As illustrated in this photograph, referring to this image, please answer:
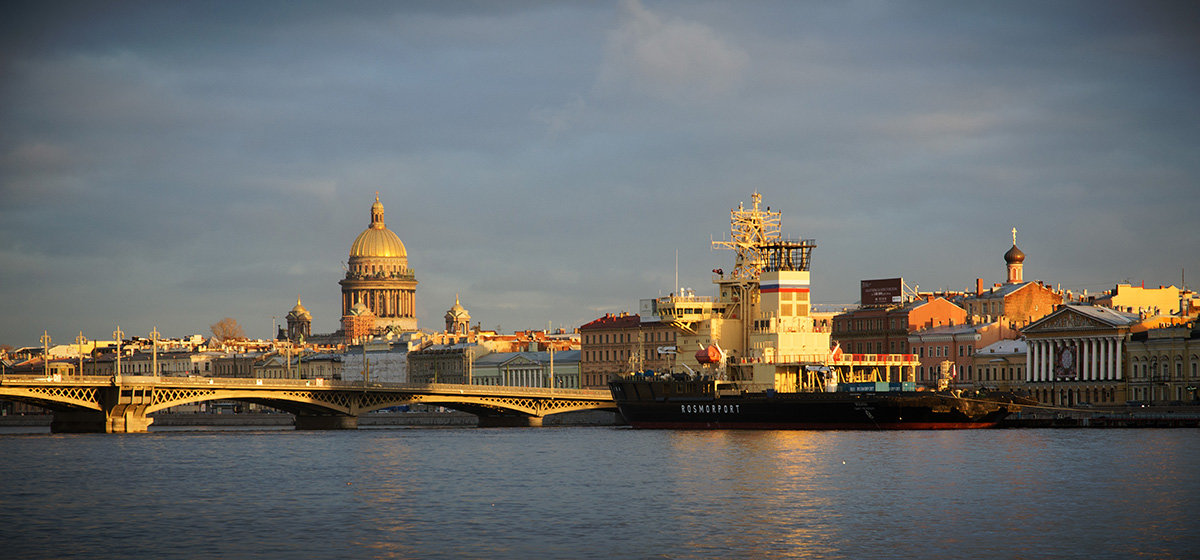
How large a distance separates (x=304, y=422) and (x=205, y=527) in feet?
232

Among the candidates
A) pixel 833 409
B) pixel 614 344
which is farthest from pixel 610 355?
pixel 833 409

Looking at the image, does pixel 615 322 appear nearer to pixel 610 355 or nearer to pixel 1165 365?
pixel 610 355

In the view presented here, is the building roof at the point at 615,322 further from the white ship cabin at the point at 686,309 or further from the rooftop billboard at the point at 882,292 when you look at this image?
the white ship cabin at the point at 686,309

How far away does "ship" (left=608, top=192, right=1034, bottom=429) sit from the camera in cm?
8588

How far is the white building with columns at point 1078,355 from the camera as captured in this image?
111938 mm

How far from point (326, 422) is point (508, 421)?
15134 millimetres

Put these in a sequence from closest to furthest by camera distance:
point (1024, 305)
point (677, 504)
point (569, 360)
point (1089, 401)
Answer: point (677, 504) < point (1089, 401) < point (1024, 305) < point (569, 360)

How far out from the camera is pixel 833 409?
86.1 metres

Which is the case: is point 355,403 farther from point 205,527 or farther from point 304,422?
point 205,527

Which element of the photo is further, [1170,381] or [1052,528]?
[1170,381]

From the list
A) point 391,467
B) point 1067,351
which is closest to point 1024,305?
point 1067,351

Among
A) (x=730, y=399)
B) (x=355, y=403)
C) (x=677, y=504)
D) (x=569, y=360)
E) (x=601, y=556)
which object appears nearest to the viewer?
(x=601, y=556)

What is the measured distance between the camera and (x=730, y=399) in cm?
8931

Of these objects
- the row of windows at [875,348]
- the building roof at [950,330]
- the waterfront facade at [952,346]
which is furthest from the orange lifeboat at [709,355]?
the row of windows at [875,348]
